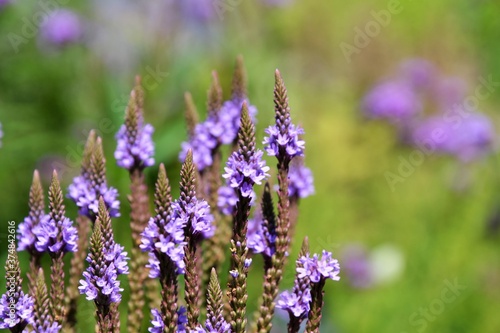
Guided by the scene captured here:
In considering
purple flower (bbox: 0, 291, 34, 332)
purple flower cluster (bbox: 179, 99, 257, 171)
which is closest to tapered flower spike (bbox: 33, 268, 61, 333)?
purple flower (bbox: 0, 291, 34, 332)

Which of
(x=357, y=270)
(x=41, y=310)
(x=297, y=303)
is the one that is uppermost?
(x=357, y=270)

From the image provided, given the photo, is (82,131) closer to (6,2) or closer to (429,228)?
(6,2)

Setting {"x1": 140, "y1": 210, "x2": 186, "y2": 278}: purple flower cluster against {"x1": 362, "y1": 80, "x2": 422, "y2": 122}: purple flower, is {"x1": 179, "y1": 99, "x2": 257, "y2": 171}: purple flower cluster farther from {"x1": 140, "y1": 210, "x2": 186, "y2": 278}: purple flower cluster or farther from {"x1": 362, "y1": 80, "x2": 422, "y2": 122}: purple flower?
{"x1": 362, "y1": 80, "x2": 422, "y2": 122}: purple flower

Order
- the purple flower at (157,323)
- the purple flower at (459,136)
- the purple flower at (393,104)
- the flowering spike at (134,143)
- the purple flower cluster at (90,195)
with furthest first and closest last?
the purple flower at (393,104), the purple flower at (459,136), the flowering spike at (134,143), the purple flower cluster at (90,195), the purple flower at (157,323)

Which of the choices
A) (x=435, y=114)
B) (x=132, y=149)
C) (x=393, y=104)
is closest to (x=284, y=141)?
(x=132, y=149)

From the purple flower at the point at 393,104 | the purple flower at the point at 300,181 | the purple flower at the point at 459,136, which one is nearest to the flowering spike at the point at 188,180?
the purple flower at the point at 300,181

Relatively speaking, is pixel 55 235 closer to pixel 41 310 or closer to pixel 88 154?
pixel 41 310

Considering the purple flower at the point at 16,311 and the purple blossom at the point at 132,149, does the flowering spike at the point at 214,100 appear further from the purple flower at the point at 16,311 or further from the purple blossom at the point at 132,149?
the purple flower at the point at 16,311
